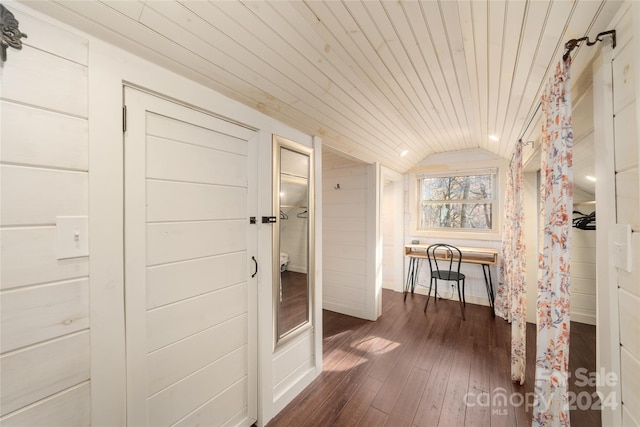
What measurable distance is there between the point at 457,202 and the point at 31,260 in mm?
4561

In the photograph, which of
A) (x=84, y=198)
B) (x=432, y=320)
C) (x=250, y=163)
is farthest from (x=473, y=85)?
(x=432, y=320)

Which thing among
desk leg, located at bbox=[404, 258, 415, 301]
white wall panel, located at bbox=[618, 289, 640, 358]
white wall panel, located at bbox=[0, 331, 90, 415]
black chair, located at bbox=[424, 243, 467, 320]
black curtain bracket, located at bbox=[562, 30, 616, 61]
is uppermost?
black curtain bracket, located at bbox=[562, 30, 616, 61]

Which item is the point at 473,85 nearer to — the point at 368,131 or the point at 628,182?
the point at 368,131

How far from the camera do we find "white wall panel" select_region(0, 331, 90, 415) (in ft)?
2.49

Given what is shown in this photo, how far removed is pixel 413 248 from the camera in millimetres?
4031

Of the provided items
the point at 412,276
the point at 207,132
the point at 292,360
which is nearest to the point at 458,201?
the point at 412,276

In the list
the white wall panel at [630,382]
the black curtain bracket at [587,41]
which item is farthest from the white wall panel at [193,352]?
the black curtain bracket at [587,41]

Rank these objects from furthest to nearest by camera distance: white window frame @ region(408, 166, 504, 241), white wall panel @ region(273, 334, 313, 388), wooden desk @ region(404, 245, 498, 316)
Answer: white window frame @ region(408, 166, 504, 241) → wooden desk @ region(404, 245, 498, 316) → white wall panel @ region(273, 334, 313, 388)

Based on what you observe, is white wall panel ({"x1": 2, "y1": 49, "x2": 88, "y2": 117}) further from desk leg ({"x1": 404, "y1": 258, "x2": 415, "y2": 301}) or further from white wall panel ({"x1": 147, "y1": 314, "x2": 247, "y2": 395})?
desk leg ({"x1": 404, "y1": 258, "x2": 415, "y2": 301})

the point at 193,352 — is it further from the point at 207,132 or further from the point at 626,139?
the point at 626,139

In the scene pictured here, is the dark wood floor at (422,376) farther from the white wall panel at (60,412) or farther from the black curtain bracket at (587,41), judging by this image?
the black curtain bracket at (587,41)

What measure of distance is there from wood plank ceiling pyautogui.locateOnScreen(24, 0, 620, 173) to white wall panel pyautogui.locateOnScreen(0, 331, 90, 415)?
1.15 metres

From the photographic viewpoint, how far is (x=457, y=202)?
3947 mm

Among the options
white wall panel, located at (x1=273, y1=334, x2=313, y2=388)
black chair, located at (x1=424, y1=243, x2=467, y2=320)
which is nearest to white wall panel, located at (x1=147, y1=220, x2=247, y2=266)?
white wall panel, located at (x1=273, y1=334, x2=313, y2=388)
